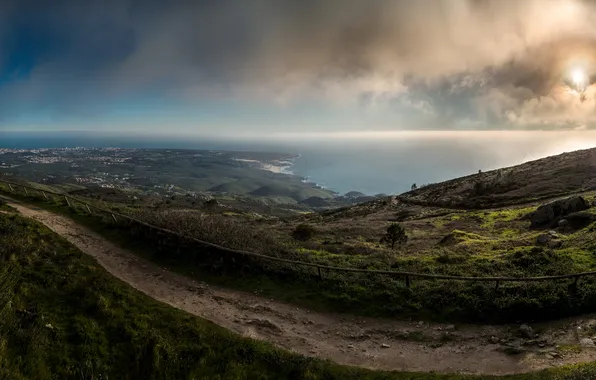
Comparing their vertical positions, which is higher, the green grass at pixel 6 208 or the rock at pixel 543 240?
the green grass at pixel 6 208

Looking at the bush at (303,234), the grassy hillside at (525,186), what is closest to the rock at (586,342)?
the bush at (303,234)

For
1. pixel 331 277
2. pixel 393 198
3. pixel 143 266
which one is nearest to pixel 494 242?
pixel 331 277

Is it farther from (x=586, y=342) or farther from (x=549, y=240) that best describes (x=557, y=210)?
(x=586, y=342)

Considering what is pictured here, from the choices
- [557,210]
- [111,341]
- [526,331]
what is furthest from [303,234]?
[111,341]

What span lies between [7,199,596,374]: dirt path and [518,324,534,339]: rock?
0.13 metres

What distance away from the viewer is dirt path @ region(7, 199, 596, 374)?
38.7 feet

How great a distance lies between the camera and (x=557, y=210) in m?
32.6

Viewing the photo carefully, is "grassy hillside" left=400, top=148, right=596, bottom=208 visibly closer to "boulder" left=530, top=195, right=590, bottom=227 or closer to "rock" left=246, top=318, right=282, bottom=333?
"boulder" left=530, top=195, right=590, bottom=227

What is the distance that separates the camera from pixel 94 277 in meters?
17.2

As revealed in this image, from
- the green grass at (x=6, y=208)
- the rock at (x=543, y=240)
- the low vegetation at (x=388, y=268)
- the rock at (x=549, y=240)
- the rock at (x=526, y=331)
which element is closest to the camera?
the rock at (x=526, y=331)

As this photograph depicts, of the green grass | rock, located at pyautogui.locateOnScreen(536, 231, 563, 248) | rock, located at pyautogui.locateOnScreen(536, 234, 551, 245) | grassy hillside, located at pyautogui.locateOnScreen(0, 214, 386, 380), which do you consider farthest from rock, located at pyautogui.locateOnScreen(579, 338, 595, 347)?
the green grass

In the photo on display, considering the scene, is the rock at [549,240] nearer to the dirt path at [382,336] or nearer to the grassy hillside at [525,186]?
the dirt path at [382,336]

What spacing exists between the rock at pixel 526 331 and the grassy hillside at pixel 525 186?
46814 mm

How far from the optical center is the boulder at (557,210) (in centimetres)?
3145
